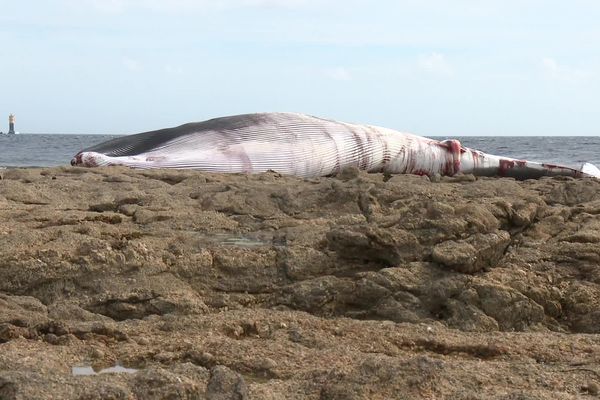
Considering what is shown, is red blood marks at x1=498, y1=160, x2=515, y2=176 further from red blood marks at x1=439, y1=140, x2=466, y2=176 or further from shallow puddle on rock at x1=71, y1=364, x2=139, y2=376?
shallow puddle on rock at x1=71, y1=364, x2=139, y2=376

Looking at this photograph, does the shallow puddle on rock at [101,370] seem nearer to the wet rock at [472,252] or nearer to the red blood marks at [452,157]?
the wet rock at [472,252]

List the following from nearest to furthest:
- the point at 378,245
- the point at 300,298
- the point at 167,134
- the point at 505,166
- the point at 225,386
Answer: the point at 225,386
the point at 300,298
the point at 378,245
the point at 167,134
the point at 505,166

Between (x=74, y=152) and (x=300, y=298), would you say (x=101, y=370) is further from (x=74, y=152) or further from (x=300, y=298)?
(x=74, y=152)

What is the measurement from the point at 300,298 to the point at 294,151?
489 cm

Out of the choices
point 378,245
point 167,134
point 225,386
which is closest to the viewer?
point 225,386

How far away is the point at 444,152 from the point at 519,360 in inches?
260

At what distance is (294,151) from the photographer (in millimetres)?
8680

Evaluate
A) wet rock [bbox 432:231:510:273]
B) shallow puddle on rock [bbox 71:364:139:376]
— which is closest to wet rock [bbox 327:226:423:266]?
wet rock [bbox 432:231:510:273]

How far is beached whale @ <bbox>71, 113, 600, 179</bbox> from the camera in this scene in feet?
26.7

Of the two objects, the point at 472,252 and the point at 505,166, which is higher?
the point at 505,166

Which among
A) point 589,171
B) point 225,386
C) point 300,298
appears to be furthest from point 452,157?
point 225,386

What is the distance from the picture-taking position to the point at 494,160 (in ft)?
32.1

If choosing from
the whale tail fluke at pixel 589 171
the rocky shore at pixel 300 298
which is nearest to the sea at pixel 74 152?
the whale tail fluke at pixel 589 171

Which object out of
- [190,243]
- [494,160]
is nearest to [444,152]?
[494,160]
